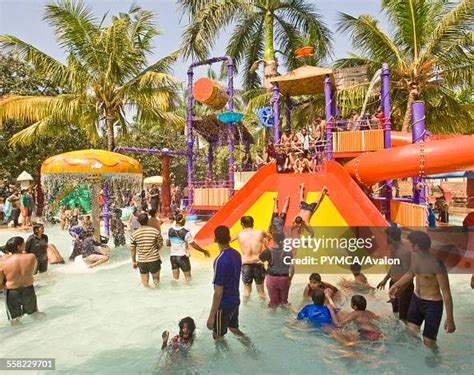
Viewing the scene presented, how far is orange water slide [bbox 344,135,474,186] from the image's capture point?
7.35 m

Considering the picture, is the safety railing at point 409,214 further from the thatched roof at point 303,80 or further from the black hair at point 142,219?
the black hair at point 142,219

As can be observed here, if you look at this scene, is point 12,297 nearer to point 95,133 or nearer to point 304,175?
point 304,175

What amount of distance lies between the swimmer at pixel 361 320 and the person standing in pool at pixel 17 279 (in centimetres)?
438

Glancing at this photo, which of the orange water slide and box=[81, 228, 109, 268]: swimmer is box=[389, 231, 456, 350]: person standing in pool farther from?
box=[81, 228, 109, 268]: swimmer

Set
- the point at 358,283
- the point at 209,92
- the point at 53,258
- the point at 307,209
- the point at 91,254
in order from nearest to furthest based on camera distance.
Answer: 1. the point at 358,283
2. the point at 307,209
3. the point at 91,254
4. the point at 53,258
5. the point at 209,92

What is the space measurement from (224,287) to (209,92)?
11.2 metres

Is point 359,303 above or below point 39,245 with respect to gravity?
below

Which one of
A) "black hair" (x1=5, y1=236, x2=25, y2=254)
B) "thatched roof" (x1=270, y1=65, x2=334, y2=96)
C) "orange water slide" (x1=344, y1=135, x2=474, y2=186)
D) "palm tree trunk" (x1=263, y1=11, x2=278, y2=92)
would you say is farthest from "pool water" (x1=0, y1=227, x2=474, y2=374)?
"palm tree trunk" (x1=263, y1=11, x2=278, y2=92)

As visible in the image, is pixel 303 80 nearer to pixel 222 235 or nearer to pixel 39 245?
pixel 39 245

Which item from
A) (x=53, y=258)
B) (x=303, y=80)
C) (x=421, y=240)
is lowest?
(x=53, y=258)

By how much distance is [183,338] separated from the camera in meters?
4.61

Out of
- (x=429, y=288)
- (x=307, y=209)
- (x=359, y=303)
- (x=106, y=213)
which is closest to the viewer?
(x=429, y=288)
